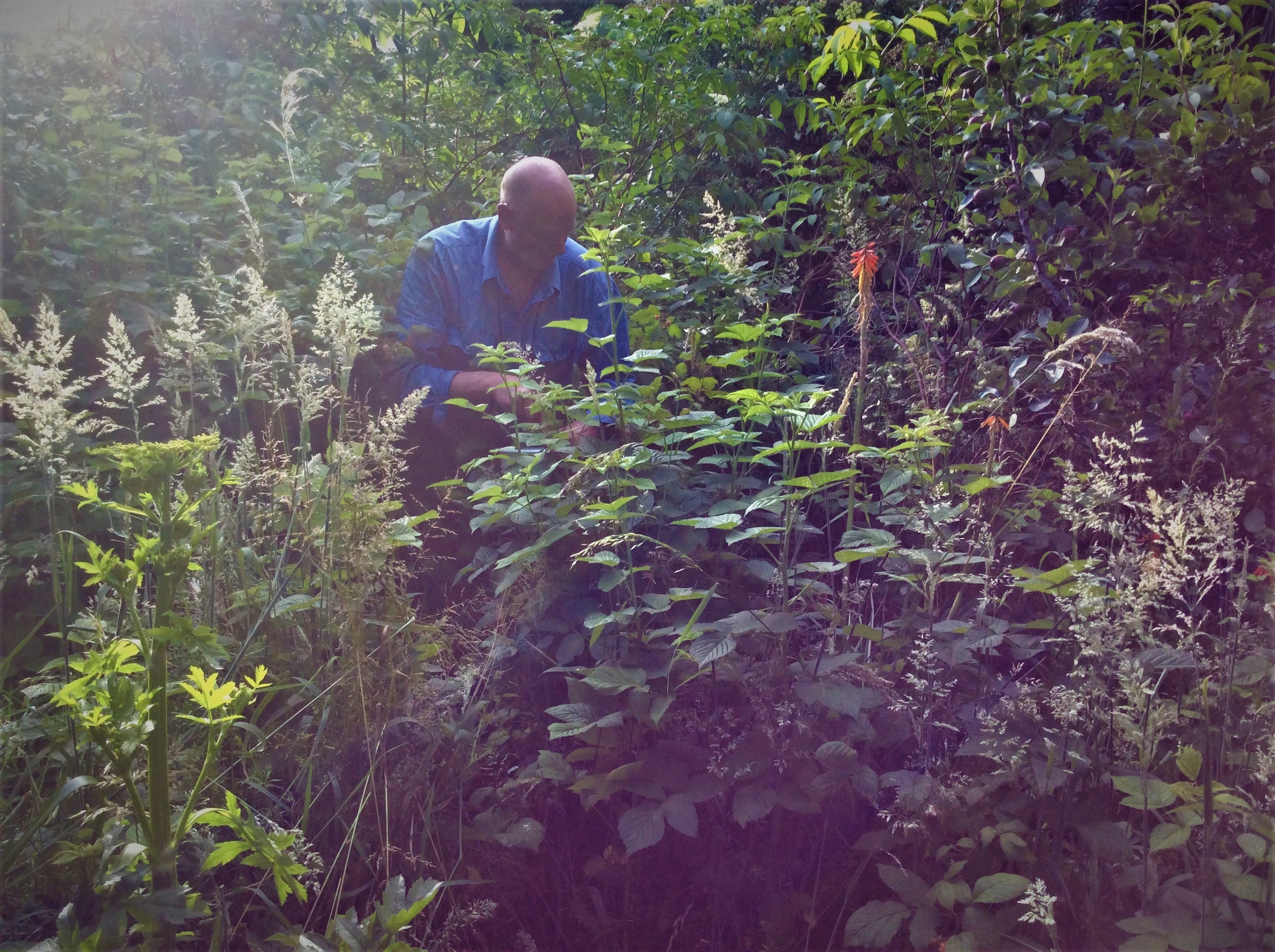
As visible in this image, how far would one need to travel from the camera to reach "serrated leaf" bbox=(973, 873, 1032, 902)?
1293 mm

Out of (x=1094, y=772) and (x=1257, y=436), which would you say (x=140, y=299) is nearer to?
(x=1094, y=772)

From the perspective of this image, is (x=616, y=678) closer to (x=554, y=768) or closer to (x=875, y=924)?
(x=554, y=768)

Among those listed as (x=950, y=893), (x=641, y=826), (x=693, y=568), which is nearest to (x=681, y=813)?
(x=641, y=826)

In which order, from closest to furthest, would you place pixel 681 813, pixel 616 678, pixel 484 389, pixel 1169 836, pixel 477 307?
1. pixel 1169 836
2. pixel 681 813
3. pixel 616 678
4. pixel 484 389
5. pixel 477 307

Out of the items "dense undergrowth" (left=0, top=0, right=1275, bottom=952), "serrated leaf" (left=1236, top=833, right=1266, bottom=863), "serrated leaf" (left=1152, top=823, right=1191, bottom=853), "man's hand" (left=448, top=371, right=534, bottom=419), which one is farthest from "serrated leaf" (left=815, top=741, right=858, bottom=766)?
"man's hand" (left=448, top=371, right=534, bottom=419)

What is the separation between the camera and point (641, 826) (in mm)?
1429

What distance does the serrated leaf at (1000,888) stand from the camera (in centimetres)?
129

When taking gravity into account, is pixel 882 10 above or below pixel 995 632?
above

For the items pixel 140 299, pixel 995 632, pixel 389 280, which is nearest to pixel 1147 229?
pixel 995 632

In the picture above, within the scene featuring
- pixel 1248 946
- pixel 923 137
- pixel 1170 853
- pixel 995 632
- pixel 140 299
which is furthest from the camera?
pixel 923 137

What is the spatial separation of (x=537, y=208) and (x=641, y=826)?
1.98 meters

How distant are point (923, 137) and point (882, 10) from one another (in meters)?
1.29

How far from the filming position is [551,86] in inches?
165

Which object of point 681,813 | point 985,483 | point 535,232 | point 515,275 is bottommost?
point 681,813
